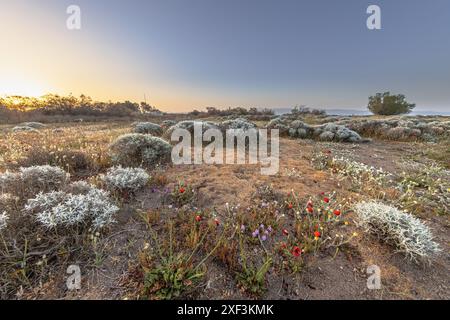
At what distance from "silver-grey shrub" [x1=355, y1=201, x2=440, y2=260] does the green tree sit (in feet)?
130

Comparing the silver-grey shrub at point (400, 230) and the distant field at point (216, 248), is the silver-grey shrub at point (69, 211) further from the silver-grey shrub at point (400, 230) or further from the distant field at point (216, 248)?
the silver-grey shrub at point (400, 230)

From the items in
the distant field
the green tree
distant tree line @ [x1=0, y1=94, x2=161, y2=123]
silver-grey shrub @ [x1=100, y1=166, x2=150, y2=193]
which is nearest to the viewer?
the distant field

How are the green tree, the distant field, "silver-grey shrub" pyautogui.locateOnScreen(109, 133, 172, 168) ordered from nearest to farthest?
the distant field, "silver-grey shrub" pyautogui.locateOnScreen(109, 133, 172, 168), the green tree

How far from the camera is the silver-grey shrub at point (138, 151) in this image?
16.9 feet

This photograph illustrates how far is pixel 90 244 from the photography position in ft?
7.52

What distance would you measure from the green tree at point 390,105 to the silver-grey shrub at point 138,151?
39910 mm

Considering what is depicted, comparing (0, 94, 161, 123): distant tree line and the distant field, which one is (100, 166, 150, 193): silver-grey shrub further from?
(0, 94, 161, 123): distant tree line

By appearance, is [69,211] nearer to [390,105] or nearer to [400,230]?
[400,230]

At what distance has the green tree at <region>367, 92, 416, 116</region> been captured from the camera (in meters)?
32.3

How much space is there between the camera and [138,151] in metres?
5.43

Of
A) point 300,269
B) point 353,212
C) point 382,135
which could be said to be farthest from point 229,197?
point 382,135

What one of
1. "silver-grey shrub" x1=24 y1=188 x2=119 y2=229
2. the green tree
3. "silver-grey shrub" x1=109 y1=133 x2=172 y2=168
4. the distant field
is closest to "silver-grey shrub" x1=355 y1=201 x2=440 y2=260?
the distant field

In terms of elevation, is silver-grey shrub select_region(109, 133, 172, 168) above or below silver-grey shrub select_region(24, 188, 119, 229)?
above

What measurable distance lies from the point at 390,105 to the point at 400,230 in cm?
4013
